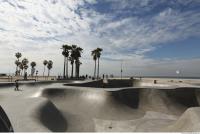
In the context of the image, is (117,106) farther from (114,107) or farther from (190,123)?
(190,123)

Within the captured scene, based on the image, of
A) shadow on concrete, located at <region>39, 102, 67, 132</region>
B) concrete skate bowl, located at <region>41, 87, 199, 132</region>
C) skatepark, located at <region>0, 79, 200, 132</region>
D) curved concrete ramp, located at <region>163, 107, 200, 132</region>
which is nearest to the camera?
curved concrete ramp, located at <region>163, 107, 200, 132</region>

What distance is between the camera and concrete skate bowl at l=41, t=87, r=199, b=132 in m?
15.7

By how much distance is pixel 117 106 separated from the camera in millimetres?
19172

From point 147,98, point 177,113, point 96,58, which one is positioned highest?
point 96,58

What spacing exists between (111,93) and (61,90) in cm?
627

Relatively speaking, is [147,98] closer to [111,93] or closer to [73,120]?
[111,93]

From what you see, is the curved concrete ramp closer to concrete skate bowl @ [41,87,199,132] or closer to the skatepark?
the skatepark

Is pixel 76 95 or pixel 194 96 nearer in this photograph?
pixel 76 95

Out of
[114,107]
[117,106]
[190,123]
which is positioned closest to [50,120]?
[114,107]

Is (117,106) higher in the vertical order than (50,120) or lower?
lower

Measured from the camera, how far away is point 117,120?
16.8m

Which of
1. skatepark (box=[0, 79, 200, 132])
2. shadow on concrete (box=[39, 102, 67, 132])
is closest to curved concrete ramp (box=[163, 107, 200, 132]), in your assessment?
skatepark (box=[0, 79, 200, 132])

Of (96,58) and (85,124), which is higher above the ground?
(96,58)

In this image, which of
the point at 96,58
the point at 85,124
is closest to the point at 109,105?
the point at 85,124
